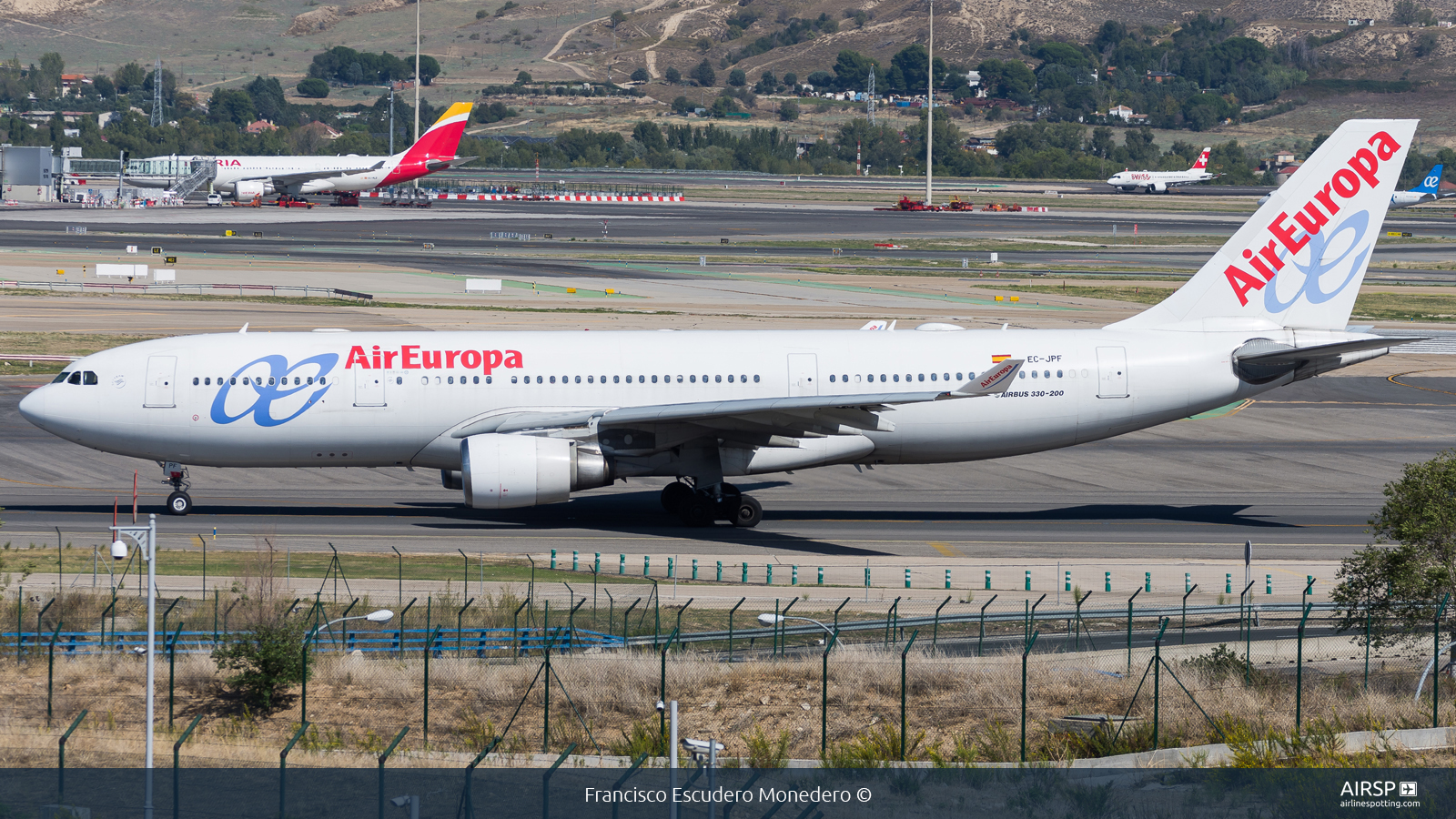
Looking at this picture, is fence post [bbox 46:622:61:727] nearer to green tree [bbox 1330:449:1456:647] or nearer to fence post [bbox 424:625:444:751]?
fence post [bbox 424:625:444:751]

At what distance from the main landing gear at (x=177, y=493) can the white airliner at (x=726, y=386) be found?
11 cm

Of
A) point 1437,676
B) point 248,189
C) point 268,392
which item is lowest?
point 1437,676

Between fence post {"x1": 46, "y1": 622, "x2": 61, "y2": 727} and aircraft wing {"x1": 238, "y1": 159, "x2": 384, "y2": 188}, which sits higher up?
aircraft wing {"x1": 238, "y1": 159, "x2": 384, "y2": 188}

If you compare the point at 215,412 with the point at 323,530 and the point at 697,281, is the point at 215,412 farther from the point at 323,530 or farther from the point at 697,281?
the point at 697,281

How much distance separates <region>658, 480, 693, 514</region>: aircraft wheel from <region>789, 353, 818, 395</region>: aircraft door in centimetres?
385

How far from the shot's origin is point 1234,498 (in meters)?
45.5

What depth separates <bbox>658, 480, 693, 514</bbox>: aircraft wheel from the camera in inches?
1618

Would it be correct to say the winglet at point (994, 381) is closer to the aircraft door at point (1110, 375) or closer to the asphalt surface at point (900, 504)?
the asphalt surface at point (900, 504)

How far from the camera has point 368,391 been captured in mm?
39031

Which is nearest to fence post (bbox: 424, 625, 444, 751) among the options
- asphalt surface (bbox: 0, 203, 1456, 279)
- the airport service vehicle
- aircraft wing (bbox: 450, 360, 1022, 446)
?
aircraft wing (bbox: 450, 360, 1022, 446)

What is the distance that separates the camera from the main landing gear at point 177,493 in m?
40.4

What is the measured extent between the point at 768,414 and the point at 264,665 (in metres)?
15.1

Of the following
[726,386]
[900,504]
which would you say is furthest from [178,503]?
[900,504]

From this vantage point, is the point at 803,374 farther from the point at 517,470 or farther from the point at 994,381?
the point at 517,470
